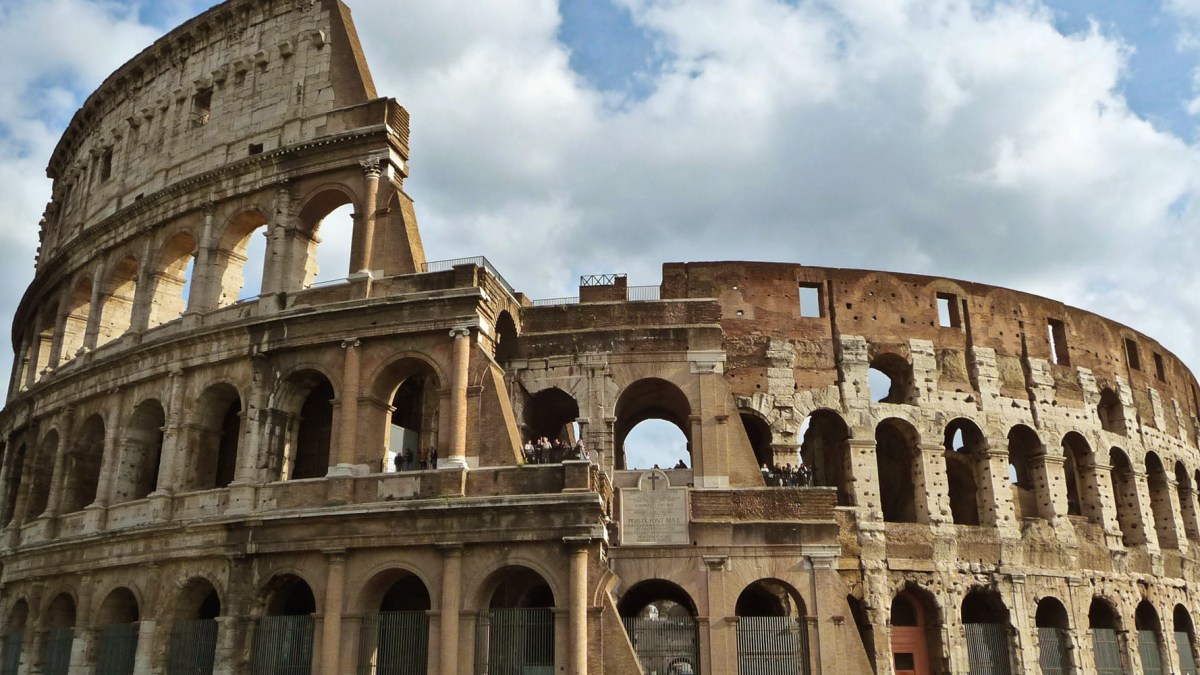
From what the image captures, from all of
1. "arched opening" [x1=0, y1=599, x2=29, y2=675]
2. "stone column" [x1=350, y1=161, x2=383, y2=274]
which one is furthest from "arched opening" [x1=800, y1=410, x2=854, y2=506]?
"arched opening" [x1=0, y1=599, x2=29, y2=675]

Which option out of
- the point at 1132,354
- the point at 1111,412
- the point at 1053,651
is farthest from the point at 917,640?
the point at 1132,354

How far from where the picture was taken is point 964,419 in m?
23.9

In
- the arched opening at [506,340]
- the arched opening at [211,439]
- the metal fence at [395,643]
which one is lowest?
the metal fence at [395,643]

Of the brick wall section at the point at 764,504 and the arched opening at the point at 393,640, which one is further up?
the brick wall section at the point at 764,504

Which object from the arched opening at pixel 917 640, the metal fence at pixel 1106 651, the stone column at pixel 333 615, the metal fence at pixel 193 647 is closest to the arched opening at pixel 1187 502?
the metal fence at pixel 1106 651

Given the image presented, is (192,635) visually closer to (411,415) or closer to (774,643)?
(411,415)

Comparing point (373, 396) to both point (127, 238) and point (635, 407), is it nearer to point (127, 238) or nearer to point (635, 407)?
point (635, 407)

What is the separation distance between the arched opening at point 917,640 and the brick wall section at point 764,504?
11.8ft

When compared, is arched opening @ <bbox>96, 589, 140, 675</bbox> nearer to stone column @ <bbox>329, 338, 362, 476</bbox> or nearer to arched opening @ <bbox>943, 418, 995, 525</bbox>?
stone column @ <bbox>329, 338, 362, 476</bbox>

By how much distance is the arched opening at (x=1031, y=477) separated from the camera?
24.2 metres

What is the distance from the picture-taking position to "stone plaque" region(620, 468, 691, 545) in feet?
64.6

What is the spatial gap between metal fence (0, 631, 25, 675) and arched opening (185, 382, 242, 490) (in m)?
5.92

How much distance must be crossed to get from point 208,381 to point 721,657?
38.2 feet

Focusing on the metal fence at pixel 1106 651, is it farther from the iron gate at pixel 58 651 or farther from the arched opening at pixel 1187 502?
the iron gate at pixel 58 651
